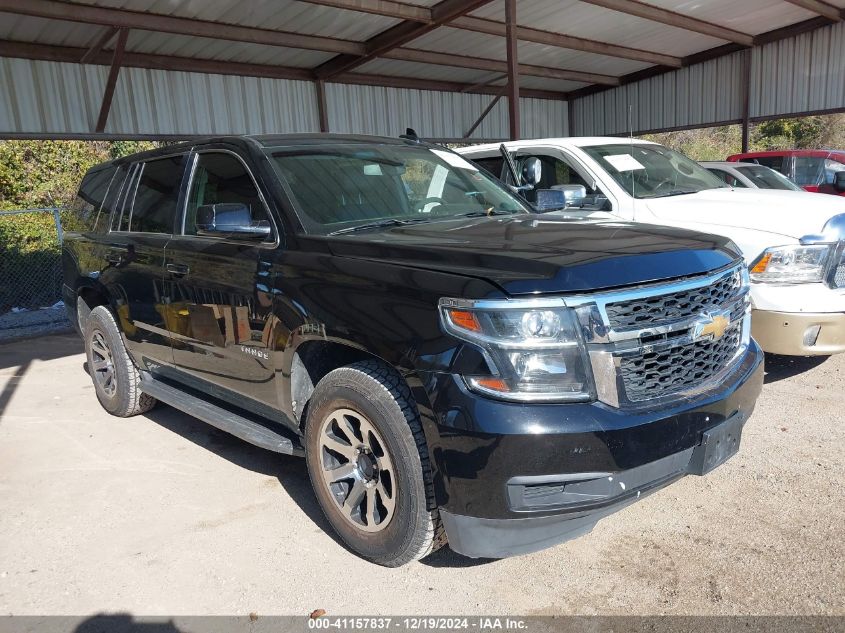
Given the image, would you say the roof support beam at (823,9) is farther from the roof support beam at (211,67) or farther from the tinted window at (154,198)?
the tinted window at (154,198)

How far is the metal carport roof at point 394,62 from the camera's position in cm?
1097

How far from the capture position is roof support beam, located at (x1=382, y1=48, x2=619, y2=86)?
1388 centimetres

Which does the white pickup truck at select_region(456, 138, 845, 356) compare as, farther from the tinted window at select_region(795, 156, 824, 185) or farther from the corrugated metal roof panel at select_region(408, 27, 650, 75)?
the corrugated metal roof panel at select_region(408, 27, 650, 75)

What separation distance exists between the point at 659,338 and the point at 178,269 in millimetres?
2689

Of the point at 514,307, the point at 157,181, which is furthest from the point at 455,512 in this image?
the point at 157,181

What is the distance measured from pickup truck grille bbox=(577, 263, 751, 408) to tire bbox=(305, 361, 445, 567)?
734 millimetres

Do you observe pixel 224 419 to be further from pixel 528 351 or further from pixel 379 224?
pixel 528 351

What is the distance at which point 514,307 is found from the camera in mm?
2389

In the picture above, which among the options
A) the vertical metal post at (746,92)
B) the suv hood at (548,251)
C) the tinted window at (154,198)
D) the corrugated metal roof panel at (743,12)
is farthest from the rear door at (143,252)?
the vertical metal post at (746,92)

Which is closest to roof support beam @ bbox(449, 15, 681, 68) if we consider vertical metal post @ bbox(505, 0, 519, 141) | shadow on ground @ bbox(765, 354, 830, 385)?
vertical metal post @ bbox(505, 0, 519, 141)

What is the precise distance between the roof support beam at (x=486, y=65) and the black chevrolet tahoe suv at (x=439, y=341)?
10475 millimetres

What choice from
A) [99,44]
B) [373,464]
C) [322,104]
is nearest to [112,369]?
[373,464]

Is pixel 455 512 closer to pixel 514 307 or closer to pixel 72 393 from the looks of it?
pixel 514 307

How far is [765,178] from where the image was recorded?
8844 mm
